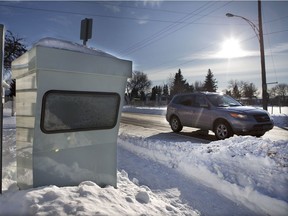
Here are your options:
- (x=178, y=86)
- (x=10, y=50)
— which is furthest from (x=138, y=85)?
(x=10, y=50)

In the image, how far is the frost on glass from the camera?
288 cm

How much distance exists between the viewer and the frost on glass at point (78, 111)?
2877mm

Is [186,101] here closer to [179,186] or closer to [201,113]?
[201,113]

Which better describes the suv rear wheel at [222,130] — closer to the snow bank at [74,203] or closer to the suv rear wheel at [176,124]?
the suv rear wheel at [176,124]

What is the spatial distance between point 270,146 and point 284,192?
1845 mm

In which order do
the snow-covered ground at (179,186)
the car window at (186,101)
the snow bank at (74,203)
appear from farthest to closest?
1. the car window at (186,101)
2. the snow-covered ground at (179,186)
3. the snow bank at (74,203)

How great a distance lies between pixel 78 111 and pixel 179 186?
2315 mm

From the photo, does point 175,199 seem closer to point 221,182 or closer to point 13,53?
point 221,182

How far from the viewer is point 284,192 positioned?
13.0ft

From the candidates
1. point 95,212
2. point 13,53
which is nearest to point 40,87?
point 95,212

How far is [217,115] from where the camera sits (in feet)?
31.9

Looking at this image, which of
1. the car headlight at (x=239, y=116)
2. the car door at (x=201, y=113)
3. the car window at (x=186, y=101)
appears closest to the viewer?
the car headlight at (x=239, y=116)

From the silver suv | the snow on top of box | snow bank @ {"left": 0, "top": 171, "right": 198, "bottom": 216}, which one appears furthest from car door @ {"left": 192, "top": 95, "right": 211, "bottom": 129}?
the snow on top of box

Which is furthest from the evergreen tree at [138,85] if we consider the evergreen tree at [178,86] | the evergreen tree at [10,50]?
the evergreen tree at [10,50]
